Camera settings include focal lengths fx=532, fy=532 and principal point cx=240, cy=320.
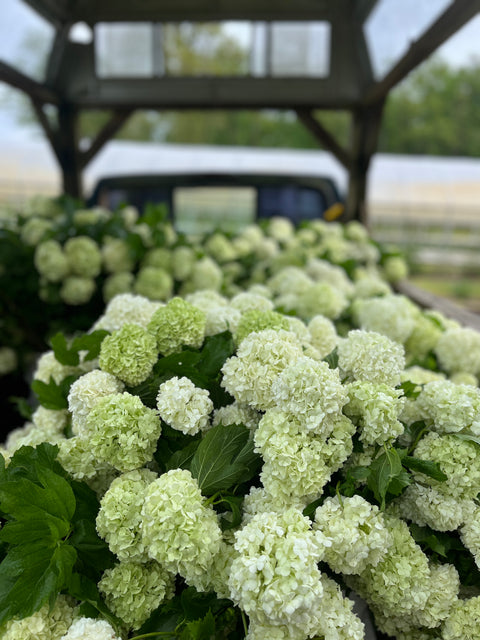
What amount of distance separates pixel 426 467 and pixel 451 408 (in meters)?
0.13

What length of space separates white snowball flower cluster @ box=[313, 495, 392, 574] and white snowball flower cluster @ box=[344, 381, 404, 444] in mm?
118

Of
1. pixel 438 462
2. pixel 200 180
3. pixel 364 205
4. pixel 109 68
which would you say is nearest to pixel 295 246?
pixel 364 205

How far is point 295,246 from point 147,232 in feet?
3.49

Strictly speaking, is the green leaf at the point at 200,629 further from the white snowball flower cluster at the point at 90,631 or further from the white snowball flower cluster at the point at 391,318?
the white snowball flower cluster at the point at 391,318

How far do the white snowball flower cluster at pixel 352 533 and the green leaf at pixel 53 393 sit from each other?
0.67 meters

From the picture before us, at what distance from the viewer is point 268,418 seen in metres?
0.94

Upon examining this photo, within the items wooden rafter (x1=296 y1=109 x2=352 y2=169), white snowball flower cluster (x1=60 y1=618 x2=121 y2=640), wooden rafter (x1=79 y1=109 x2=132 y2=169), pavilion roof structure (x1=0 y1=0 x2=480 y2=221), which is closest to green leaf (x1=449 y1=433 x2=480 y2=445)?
white snowball flower cluster (x1=60 y1=618 x2=121 y2=640)

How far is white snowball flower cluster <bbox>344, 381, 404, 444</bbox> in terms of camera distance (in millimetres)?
939

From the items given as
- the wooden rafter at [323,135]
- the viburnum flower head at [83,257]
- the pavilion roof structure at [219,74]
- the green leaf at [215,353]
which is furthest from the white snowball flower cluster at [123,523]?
the wooden rafter at [323,135]

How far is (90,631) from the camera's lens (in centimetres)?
81

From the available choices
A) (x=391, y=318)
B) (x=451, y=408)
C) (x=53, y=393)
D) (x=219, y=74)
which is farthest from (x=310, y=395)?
(x=219, y=74)

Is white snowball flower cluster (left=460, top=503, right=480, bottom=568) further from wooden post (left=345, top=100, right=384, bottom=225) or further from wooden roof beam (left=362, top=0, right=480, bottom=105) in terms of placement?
wooden post (left=345, top=100, right=384, bottom=225)

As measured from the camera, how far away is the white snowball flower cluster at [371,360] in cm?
106

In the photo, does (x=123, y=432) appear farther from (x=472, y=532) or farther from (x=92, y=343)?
(x=472, y=532)
